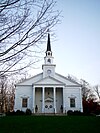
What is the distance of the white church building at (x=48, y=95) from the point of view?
3434cm

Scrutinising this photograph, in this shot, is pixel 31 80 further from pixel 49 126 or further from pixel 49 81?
pixel 49 126

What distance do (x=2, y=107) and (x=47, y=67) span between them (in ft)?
61.5

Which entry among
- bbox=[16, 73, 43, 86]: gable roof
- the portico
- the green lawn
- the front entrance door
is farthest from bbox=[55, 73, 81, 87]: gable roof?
the green lawn

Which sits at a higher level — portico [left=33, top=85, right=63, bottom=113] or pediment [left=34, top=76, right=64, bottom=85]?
pediment [left=34, top=76, right=64, bottom=85]

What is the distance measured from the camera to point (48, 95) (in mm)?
36219

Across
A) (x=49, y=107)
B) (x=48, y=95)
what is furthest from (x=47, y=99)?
(x=49, y=107)

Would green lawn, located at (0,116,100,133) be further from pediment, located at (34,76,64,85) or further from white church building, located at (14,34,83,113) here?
pediment, located at (34,76,64,85)

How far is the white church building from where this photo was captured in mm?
34344

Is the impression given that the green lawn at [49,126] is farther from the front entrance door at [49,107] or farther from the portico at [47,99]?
the front entrance door at [49,107]

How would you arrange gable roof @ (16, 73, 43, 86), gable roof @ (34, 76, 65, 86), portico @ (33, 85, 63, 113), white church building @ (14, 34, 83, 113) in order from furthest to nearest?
gable roof @ (16, 73, 43, 86) → gable roof @ (34, 76, 65, 86) → white church building @ (14, 34, 83, 113) → portico @ (33, 85, 63, 113)

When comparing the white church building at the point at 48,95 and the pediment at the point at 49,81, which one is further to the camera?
the pediment at the point at 49,81

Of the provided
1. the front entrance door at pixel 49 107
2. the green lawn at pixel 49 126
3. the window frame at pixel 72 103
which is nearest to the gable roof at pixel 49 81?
the window frame at pixel 72 103

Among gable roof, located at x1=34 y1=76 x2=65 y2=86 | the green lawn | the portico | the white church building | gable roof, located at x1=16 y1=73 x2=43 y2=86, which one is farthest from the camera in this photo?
gable roof, located at x1=16 y1=73 x2=43 y2=86

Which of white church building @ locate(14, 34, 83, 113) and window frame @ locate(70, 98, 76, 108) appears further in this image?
window frame @ locate(70, 98, 76, 108)
